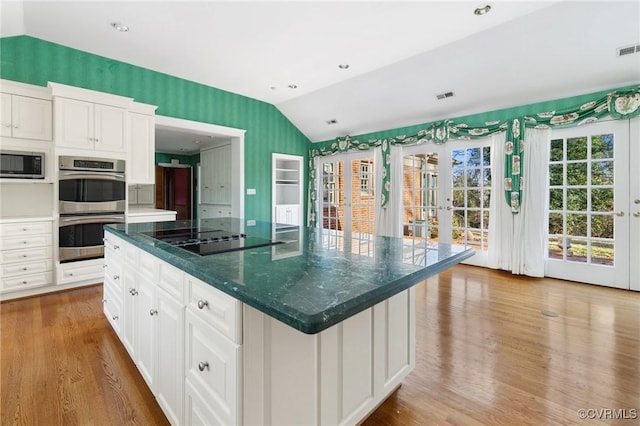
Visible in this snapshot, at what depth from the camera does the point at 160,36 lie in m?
3.39

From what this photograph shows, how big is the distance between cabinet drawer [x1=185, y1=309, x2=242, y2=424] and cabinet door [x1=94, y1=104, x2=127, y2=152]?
10.8ft

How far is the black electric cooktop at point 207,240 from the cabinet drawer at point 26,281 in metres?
2.36

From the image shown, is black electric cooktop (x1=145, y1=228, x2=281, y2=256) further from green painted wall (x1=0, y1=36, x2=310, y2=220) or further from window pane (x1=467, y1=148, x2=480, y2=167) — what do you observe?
window pane (x1=467, y1=148, x2=480, y2=167)

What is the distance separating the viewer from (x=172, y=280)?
4.42 ft

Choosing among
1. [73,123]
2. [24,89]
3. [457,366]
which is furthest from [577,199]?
[24,89]

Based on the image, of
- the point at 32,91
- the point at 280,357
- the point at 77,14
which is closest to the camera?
the point at 280,357

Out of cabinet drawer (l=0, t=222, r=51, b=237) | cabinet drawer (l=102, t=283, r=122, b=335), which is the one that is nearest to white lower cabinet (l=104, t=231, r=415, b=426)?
cabinet drawer (l=102, t=283, r=122, b=335)

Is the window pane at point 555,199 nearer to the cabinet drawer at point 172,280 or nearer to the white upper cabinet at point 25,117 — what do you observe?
the cabinet drawer at point 172,280

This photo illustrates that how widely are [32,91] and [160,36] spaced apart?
1439mm

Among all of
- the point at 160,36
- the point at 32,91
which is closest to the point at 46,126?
the point at 32,91

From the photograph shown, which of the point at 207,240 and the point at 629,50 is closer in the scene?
the point at 207,240

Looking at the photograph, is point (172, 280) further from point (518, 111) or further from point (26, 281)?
point (518, 111)

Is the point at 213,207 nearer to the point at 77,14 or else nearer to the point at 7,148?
the point at 7,148

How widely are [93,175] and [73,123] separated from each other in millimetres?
581
